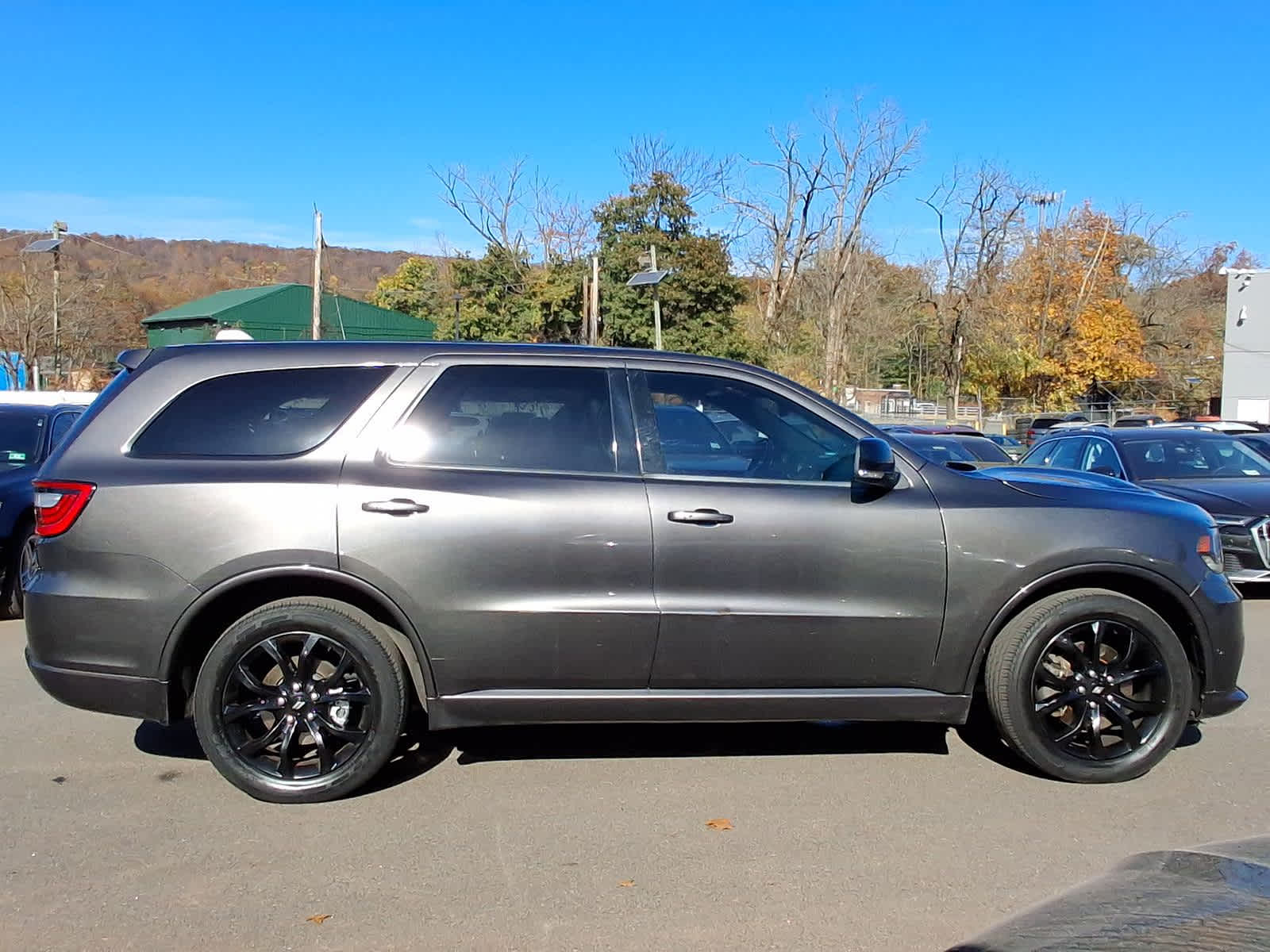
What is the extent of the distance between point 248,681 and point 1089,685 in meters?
3.51

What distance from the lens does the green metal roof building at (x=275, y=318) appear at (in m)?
43.4

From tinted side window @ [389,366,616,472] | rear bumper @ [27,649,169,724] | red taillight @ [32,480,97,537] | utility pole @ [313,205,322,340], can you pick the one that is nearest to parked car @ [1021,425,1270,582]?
tinted side window @ [389,366,616,472]

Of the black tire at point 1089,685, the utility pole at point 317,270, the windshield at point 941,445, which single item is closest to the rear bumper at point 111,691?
the black tire at point 1089,685

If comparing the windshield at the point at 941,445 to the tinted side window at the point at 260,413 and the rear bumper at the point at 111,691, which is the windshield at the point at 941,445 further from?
the rear bumper at the point at 111,691

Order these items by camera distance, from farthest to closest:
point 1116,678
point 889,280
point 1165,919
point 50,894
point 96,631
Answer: point 889,280 → point 1116,678 → point 96,631 → point 50,894 → point 1165,919

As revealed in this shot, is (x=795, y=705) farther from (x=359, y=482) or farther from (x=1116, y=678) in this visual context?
(x=359, y=482)

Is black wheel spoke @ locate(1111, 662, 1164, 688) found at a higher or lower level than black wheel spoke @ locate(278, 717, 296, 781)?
higher

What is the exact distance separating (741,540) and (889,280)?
64.6 m

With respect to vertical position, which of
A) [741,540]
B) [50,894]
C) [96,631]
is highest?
[741,540]

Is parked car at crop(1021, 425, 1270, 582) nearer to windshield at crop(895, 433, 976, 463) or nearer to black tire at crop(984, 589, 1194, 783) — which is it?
windshield at crop(895, 433, 976, 463)

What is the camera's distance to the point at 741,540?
14.2ft

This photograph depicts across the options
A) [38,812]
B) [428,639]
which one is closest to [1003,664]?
[428,639]

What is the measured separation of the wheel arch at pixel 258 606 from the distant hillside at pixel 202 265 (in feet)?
229

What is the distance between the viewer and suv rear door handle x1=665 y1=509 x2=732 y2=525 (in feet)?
14.1
